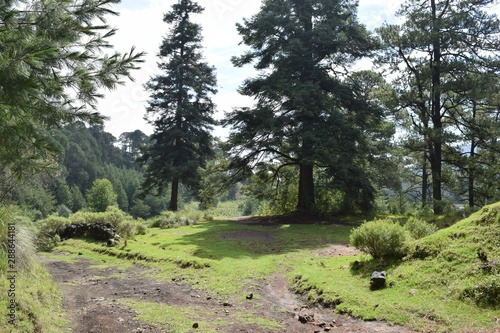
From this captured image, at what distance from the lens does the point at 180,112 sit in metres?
27.7

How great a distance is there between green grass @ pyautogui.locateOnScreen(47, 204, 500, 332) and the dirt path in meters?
0.24

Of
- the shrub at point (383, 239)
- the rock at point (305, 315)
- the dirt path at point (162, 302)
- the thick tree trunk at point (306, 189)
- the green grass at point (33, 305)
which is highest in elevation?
the thick tree trunk at point (306, 189)

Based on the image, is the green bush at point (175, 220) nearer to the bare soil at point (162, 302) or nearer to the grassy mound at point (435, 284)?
the bare soil at point (162, 302)

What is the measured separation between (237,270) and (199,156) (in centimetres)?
2180

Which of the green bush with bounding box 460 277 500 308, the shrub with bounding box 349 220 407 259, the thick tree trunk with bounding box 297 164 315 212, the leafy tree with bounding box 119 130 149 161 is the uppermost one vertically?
the leafy tree with bounding box 119 130 149 161

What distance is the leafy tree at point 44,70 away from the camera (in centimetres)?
470

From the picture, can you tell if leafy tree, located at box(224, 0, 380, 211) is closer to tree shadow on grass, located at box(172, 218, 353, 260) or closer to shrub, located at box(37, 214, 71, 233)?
tree shadow on grass, located at box(172, 218, 353, 260)

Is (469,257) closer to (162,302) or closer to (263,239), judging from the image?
(162,302)

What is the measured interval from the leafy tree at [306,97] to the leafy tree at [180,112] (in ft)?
24.2

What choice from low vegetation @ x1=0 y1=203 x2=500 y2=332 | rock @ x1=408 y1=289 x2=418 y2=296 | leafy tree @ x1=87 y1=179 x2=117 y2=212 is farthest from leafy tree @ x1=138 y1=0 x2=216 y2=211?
leafy tree @ x1=87 y1=179 x2=117 y2=212

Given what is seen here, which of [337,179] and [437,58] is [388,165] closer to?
[337,179]

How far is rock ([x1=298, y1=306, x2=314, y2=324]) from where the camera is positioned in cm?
546

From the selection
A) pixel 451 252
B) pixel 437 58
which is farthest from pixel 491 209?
pixel 437 58

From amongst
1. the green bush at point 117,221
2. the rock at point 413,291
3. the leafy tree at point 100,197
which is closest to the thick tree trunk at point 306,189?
the green bush at point 117,221
